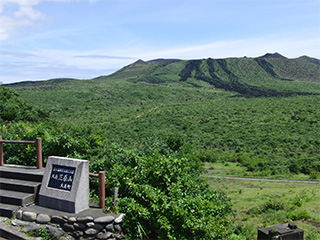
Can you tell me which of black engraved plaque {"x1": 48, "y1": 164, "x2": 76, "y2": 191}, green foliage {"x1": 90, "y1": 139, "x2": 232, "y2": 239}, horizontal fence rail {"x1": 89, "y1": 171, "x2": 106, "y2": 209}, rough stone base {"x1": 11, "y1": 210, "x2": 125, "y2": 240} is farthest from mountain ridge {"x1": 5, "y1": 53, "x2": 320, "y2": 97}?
rough stone base {"x1": 11, "y1": 210, "x2": 125, "y2": 240}

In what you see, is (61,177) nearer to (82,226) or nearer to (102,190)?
(102,190)

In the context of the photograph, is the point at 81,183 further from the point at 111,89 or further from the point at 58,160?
the point at 111,89


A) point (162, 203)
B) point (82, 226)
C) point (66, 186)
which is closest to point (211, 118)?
point (162, 203)

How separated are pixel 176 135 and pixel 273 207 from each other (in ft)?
74.1

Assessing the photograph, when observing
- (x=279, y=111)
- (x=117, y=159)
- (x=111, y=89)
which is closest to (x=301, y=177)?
(x=117, y=159)

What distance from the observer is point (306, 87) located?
106 meters

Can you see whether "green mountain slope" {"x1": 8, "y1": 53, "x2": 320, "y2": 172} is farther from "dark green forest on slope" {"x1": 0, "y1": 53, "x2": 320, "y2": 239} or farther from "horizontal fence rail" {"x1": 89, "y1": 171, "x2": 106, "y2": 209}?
"horizontal fence rail" {"x1": 89, "y1": 171, "x2": 106, "y2": 209}

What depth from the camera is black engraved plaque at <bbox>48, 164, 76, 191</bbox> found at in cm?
645

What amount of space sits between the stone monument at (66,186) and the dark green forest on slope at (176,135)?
0.98m

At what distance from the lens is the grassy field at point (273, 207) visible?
12805 mm

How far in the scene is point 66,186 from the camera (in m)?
6.45

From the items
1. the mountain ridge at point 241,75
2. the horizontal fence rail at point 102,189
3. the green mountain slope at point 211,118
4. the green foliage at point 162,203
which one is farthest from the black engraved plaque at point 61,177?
the mountain ridge at point 241,75

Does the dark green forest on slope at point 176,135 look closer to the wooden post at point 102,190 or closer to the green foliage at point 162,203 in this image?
the green foliage at point 162,203

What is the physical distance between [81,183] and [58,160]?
88 cm
